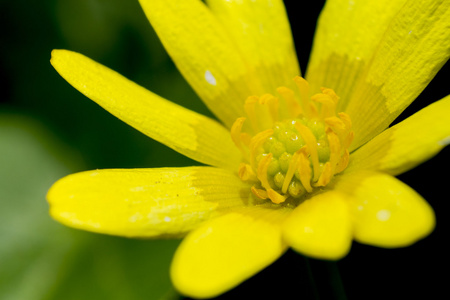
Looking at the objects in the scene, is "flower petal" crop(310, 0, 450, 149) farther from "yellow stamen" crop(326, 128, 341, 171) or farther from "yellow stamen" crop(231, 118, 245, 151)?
"yellow stamen" crop(231, 118, 245, 151)

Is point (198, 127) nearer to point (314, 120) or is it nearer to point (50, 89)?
point (314, 120)

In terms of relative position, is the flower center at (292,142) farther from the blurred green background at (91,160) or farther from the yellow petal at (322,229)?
the blurred green background at (91,160)

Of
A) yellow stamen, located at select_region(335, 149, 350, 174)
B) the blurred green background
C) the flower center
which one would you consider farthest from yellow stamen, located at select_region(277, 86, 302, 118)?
the blurred green background

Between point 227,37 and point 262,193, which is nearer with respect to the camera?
point 262,193

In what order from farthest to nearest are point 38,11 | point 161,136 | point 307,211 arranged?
point 38,11, point 161,136, point 307,211

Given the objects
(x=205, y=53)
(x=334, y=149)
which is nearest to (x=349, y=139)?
(x=334, y=149)

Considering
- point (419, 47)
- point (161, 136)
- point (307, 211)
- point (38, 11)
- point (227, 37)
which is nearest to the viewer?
point (307, 211)

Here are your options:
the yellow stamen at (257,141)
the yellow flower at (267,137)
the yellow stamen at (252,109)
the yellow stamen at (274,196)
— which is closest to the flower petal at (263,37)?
the yellow flower at (267,137)

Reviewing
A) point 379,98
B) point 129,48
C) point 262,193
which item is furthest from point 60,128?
point 379,98
